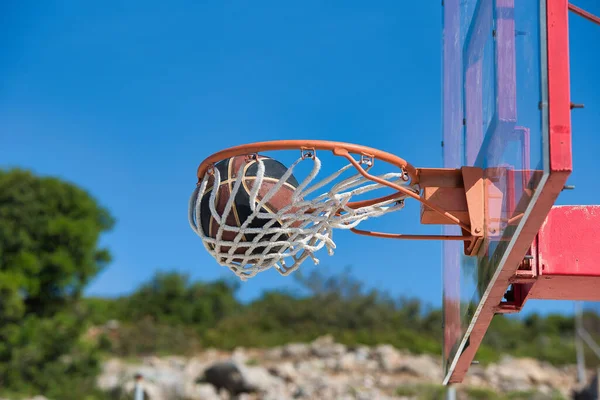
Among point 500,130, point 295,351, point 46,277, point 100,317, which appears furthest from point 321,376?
point 500,130

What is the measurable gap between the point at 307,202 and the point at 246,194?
9.8 inches

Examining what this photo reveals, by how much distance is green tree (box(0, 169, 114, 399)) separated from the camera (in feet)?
49.8

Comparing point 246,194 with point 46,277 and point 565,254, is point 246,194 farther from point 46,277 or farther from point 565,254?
point 46,277

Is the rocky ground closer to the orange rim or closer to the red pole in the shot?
the orange rim

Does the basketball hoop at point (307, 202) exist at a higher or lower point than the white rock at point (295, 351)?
higher

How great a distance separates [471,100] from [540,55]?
101 centimetres

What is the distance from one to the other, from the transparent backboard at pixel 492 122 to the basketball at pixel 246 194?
0.74 metres

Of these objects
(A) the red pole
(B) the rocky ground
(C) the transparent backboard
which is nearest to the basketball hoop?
(C) the transparent backboard

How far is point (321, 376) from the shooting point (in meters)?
14.7

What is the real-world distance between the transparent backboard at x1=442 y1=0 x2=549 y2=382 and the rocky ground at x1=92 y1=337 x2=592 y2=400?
31.4 feet

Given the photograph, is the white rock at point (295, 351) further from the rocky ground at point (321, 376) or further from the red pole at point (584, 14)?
the red pole at point (584, 14)

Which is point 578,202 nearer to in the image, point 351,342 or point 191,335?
point 351,342

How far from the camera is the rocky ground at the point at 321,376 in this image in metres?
13.4

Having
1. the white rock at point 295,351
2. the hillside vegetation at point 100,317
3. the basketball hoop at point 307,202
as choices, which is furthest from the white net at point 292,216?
the white rock at point 295,351
